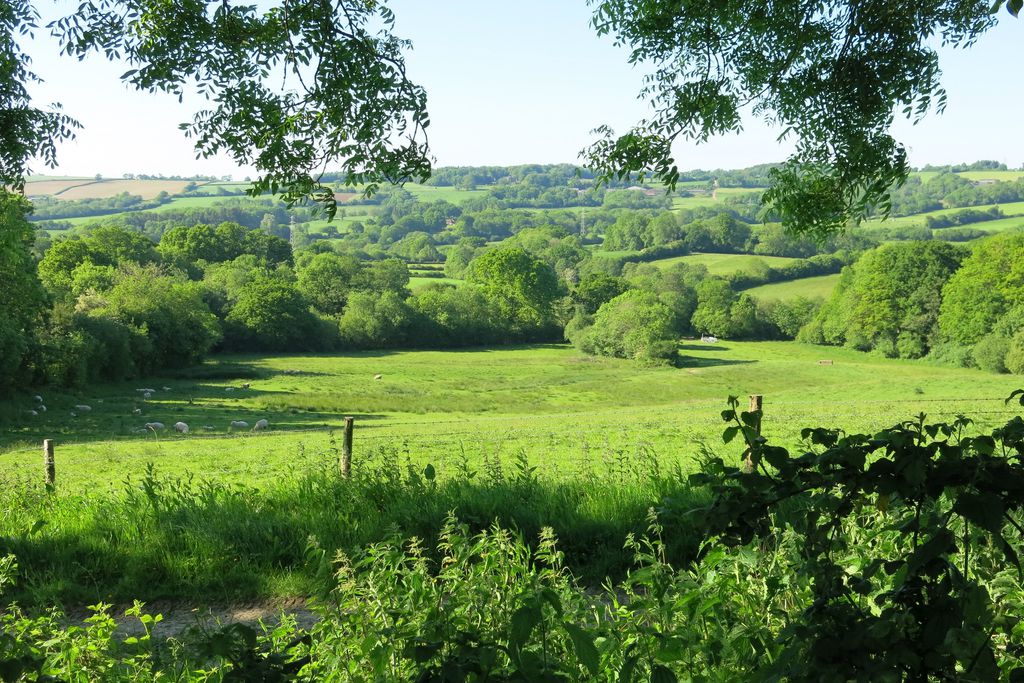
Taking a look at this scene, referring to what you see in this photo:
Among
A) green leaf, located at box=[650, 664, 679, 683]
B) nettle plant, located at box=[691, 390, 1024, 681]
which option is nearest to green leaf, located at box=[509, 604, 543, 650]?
green leaf, located at box=[650, 664, 679, 683]

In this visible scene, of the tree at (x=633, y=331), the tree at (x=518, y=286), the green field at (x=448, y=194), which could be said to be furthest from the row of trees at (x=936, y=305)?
the green field at (x=448, y=194)

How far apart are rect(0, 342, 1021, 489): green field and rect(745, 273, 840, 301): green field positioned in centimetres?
1005

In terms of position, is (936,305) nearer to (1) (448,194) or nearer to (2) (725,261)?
(2) (725,261)

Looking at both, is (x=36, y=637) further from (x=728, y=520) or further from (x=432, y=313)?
(x=432, y=313)

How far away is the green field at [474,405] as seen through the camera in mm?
22422

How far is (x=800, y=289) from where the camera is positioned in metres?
96.0

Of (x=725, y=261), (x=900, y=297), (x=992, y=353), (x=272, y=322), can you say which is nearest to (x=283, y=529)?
(x=992, y=353)

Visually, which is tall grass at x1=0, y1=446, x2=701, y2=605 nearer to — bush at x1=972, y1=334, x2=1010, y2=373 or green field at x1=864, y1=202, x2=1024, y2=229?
bush at x1=972, y1=334, x2=1010, y2=373

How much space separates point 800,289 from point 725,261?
640 inches

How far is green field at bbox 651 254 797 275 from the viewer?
106250 mm

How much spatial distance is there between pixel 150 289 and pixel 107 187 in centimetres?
9355

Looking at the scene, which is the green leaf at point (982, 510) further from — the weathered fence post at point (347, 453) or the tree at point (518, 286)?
the tree at point (518, 286)

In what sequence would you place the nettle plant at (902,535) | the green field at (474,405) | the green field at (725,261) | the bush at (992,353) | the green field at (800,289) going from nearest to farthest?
1. the nettle plant at (902,535)
2. the green field at (474,405)
3. the bush at (992,353)
4. the green field at (800,289)
5. the green field at (725,261)

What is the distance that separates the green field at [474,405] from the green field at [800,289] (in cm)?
1005
